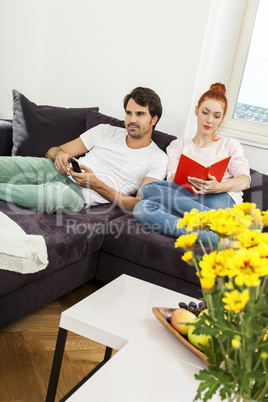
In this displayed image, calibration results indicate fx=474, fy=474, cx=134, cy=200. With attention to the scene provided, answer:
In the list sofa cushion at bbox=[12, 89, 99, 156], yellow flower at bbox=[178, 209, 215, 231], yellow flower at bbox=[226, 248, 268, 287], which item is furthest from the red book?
yellow flower at bbox=[226, 248, 268, 287]

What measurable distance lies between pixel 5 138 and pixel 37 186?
1.98 ft

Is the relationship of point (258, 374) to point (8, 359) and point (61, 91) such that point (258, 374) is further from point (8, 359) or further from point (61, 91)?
point (61, 91)

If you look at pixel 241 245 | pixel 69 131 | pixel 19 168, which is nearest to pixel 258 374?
pixel 241 245

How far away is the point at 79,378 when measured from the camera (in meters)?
→ 1.73

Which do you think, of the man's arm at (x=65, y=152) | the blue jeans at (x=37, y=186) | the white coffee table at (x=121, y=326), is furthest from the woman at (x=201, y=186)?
the white coffee table at (x=121, y=326)

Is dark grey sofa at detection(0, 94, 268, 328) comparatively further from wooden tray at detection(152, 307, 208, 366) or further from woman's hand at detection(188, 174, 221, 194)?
wooden tray at detection(152, 307, 208, 366)

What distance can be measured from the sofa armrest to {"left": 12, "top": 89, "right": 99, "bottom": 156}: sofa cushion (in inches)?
1.5

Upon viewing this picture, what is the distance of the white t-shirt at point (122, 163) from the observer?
276 centimetres

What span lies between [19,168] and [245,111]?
72.3 inches

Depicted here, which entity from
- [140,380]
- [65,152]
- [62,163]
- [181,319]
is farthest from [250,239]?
[65,152]

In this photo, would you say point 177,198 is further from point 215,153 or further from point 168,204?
point 215,153

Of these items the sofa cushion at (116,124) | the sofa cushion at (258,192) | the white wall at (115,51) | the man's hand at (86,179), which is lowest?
the man's hand at (86,179)

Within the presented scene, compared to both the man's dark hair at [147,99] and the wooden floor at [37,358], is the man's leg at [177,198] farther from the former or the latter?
the wooden floor at [37,358]

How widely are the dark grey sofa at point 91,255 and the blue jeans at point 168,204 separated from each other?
6 centimetres
